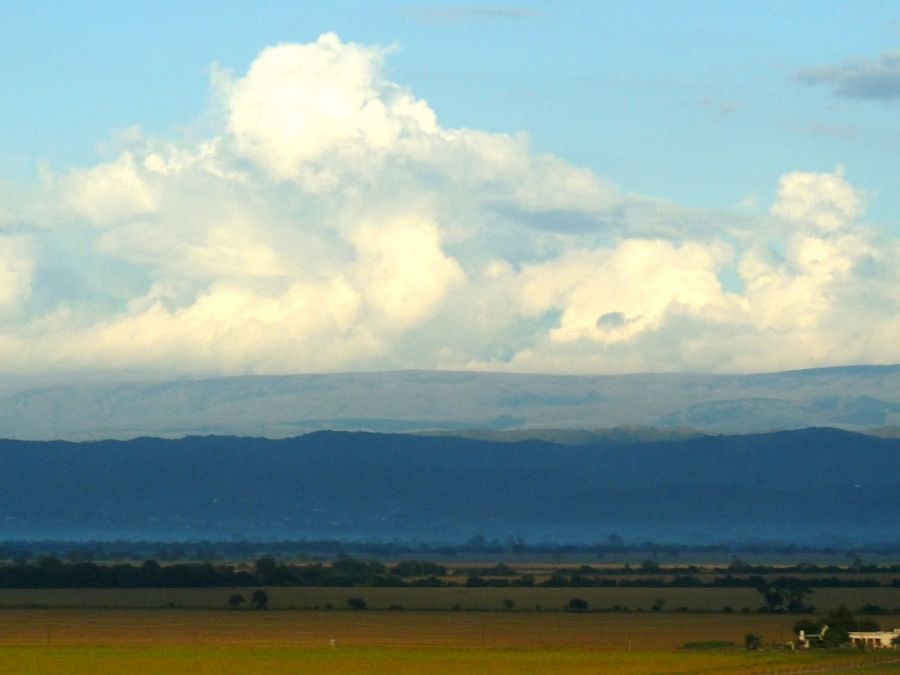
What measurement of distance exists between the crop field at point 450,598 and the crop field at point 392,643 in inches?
263

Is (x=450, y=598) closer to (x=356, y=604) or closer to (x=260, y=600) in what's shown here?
(x=356, y=604)

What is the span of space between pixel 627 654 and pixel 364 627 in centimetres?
1824

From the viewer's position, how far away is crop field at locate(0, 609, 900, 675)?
6700 centimetres

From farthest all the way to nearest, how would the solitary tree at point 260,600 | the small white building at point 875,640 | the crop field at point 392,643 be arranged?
the solitary tree at point 260,600 < the small white building at point 875,640 < the crop field at point 392,643

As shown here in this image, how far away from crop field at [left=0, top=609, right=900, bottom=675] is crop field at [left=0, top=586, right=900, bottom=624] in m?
6.69

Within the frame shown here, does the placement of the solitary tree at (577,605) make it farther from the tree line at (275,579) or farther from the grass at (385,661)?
the grass at (385,661)

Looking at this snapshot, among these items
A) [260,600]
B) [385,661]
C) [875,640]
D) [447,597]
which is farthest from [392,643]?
[447,597]

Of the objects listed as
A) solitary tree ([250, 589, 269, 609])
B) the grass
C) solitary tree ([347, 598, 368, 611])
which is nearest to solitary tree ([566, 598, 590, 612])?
solitary tree ([347, 598, 368, 611])

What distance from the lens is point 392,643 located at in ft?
261

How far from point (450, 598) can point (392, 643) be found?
116 ft

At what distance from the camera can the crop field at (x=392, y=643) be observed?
67000mm

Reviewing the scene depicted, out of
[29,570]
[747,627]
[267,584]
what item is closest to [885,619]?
[747,627]

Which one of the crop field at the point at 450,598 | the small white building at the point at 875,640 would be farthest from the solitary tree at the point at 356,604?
the small white building at the point at 875,640

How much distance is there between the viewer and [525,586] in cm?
12838
